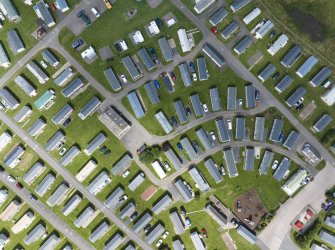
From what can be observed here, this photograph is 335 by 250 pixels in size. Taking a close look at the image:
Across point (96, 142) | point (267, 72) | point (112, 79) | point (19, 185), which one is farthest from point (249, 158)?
point (19, 185)

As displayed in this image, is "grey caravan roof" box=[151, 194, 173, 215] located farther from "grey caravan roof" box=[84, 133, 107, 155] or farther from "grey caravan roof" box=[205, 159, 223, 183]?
"grey caravan roof" box=[84, 133, 107, 155]

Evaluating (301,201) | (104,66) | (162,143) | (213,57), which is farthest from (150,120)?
(301,201)

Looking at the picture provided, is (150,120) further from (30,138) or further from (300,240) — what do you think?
(300,240)

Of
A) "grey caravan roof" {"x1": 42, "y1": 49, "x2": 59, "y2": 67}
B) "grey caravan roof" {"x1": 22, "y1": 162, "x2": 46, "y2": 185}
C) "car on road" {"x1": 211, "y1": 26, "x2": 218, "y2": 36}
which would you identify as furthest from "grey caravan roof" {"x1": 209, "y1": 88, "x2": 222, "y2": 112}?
"grey caravan roof" {"x1": 22, "y1": 162, "x2": 46, "y2": 185}

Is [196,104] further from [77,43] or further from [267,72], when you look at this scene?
[77,43]

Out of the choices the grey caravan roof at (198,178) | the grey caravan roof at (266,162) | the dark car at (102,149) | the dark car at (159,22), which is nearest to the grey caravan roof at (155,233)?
the grey caravan roof at (198,178)

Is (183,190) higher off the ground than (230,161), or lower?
higher

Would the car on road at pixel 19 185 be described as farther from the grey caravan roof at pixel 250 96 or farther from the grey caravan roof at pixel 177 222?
the grey caravan roof at pixel 250 96
